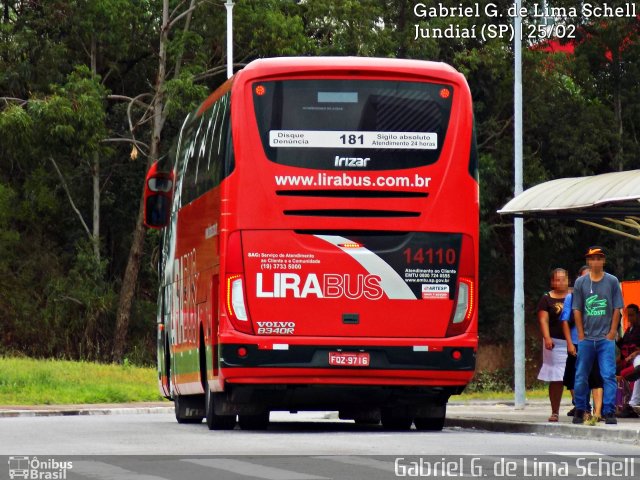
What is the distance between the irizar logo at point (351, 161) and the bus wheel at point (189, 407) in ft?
19.3

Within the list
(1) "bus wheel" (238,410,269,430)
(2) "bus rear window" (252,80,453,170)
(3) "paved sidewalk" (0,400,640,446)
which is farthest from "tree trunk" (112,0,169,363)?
(2) "bus rear window" (252,80,453,170)

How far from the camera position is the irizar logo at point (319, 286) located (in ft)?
62.0

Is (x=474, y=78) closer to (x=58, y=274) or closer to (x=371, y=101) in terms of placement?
(x=58, y=274)

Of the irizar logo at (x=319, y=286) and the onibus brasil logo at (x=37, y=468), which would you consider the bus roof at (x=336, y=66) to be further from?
the onibus brasil logo at (x=37, y=468)

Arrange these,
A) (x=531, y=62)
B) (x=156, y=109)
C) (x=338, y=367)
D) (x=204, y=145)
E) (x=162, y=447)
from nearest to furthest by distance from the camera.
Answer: (x=162, y=447) → (x=338, y=367) → (x=204, y=145) → (x=156, y=109) → (x=531, y=62)

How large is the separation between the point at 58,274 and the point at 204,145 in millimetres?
28352

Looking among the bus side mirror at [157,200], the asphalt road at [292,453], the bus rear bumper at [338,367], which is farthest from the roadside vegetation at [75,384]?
the bus rear bumper at [338,367]

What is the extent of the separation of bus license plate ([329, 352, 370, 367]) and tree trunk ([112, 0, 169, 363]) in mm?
28018

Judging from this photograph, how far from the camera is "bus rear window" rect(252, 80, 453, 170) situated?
18.9 metres

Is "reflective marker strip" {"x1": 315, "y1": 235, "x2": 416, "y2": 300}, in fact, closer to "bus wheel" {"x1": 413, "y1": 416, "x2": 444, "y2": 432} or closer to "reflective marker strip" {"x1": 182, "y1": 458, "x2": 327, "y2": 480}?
"bus wheel" {"x1": 413, "y1": 416, "x2": 444, "y2": 432}

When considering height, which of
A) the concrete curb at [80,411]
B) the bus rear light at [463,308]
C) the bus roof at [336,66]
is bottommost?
the concrete curb at [80,411]

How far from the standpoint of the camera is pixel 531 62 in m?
49.8

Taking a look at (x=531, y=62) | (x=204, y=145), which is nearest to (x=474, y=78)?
(x=531, y=62)

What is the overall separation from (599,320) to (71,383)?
1981cm
